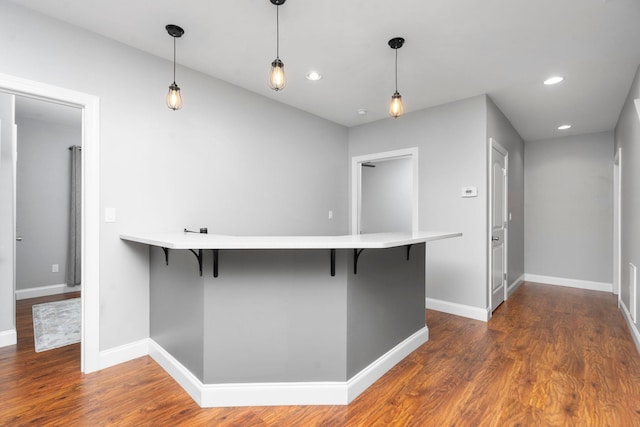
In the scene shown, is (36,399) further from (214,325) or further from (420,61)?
(420,61)

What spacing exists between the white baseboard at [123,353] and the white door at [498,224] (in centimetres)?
356

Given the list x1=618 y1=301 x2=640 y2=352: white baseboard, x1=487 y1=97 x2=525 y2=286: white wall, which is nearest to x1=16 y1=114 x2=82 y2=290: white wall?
x1=487 y1=97 x2=525 y2=286: white wall

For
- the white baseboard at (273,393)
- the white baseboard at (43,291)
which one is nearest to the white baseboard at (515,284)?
the white baseboard at (273,393)

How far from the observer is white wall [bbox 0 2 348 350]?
2.19 meters

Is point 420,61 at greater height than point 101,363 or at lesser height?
greater

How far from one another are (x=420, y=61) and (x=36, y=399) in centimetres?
363

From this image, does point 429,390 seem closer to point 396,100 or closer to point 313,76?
point 396,100

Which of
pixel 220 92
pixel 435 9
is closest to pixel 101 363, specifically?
pixel 220 92

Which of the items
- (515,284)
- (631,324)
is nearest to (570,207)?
(515,284)

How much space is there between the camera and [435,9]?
2.07 metres

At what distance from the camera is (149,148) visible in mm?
2594

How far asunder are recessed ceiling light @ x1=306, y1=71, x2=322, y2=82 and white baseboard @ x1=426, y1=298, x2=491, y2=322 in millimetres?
2851

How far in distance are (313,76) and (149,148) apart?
160cm

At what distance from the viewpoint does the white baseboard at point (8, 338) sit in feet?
8.79
